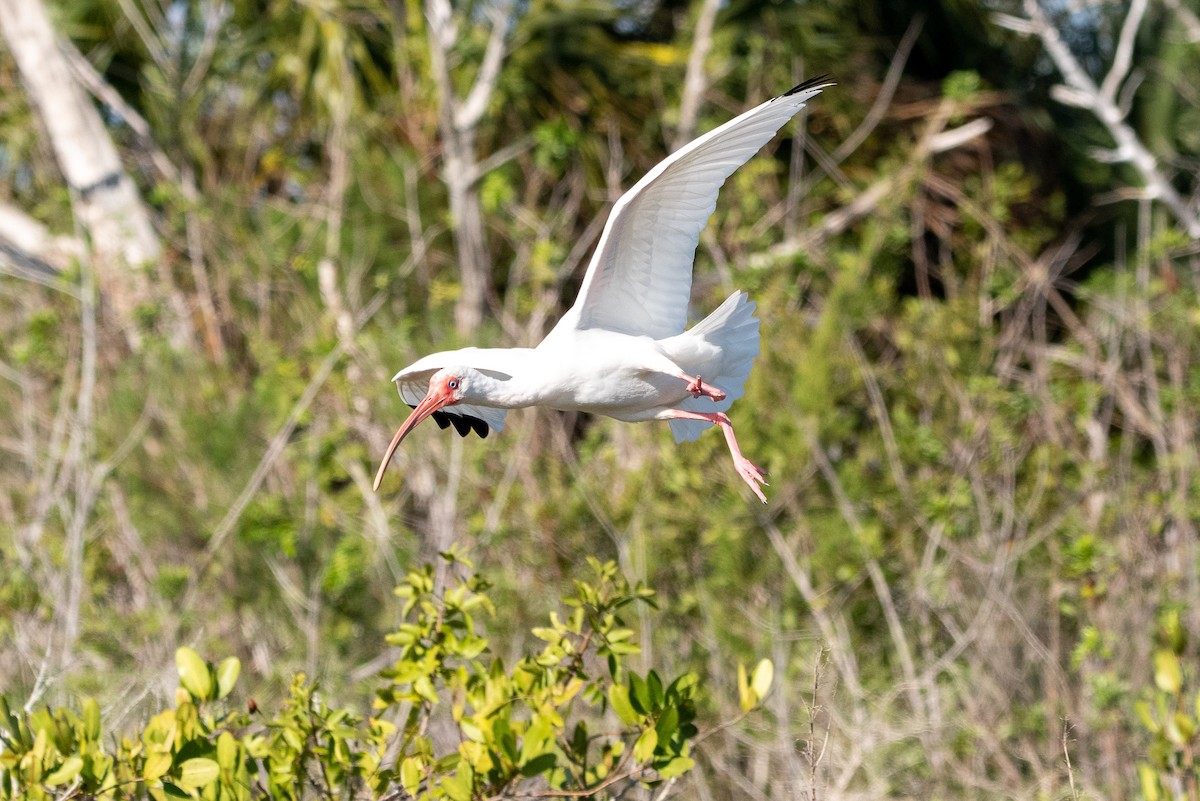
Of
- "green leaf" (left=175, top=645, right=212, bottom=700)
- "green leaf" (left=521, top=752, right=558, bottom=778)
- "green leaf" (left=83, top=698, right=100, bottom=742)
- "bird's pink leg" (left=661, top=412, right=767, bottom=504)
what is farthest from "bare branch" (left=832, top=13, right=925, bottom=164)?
"green leaf" (left=83, top=698, right=100, bottom=742)

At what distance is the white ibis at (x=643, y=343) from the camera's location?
15.0ft

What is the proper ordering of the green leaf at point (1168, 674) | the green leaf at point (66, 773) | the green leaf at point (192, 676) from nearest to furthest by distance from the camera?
the green leaf at point (66, 773) → the green leaf at point (192, 676) → the green leaf at point (1168, 674)

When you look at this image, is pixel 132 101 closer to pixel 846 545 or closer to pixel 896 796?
pixel 846 545

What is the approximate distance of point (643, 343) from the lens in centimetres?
491

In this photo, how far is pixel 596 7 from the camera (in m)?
11.3

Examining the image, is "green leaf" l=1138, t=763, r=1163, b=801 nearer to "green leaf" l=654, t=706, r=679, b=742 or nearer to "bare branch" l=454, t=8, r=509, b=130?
"green leaf" l=654, t=706, r=679, b=742

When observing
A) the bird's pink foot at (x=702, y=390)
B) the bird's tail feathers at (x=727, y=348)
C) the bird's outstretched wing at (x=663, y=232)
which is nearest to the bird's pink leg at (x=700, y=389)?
the bird's pink foot at (x=702, y=390)

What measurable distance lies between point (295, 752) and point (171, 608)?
4442mm

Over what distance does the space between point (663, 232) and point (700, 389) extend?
57 centimetres

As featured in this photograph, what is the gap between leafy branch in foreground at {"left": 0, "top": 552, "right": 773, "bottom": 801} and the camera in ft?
12.7

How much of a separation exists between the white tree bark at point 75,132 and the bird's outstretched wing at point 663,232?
6899 mm

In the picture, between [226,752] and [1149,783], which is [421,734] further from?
[1149,783]

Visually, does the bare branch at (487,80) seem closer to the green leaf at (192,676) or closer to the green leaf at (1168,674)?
the green leaf at (1168,674)

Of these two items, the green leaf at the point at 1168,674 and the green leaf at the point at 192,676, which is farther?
the green leaf at the point at 1168,674
